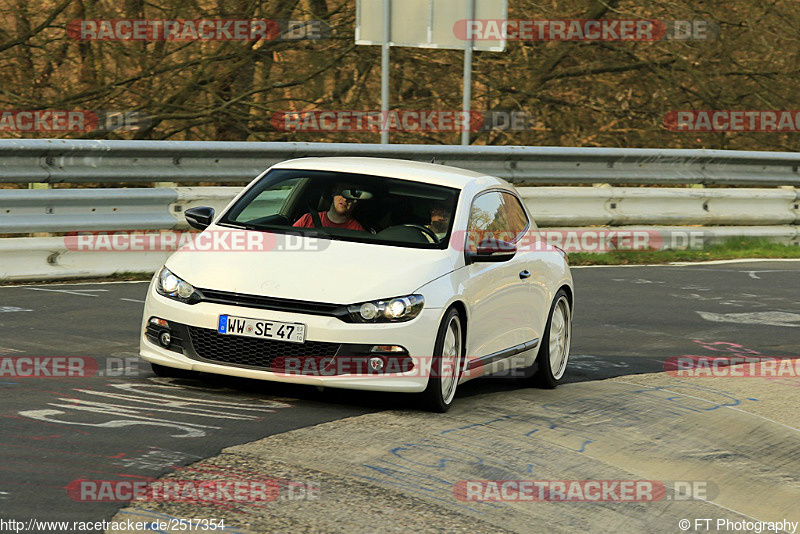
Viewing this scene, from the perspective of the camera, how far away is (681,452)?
26.7ft

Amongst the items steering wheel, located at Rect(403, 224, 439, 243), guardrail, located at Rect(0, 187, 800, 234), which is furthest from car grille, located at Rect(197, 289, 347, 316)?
guardrail, located at Rect(0, 187, 800, 234)

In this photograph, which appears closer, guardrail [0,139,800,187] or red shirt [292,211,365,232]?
red shirt [292,211,365,232]

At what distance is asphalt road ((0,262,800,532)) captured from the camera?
6.31 m

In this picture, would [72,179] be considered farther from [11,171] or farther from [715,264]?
[715,264]

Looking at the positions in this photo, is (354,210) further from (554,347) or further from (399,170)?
(554,347)

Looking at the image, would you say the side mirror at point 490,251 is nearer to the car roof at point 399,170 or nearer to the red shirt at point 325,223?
the car roof at point 399,170

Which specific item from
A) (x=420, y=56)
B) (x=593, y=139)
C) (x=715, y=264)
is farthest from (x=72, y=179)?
(x=593, y=139)

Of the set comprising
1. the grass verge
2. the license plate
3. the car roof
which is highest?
the car roof

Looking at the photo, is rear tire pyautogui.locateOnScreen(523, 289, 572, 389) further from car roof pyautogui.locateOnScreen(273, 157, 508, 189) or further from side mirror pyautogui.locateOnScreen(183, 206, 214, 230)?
side mirror pyautogui.locateOnScreen(183, 206, 214, 230)

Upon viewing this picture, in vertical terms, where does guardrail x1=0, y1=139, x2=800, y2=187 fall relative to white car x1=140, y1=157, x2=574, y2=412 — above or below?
above

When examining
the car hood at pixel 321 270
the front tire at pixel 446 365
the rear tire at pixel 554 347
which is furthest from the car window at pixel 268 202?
the rear tire at pixel 554 347

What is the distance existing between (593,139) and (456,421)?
16.5 m

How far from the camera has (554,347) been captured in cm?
991

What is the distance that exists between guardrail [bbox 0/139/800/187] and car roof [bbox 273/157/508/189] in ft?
13.9
